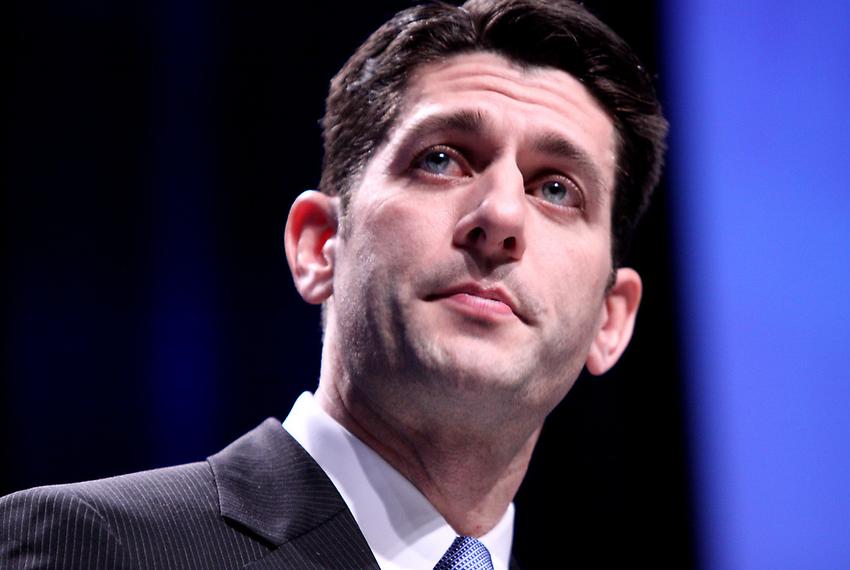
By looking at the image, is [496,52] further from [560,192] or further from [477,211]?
[477,211]

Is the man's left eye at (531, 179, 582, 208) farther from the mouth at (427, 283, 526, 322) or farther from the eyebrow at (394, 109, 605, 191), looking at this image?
the mouth at (427, 283, 526, 322)

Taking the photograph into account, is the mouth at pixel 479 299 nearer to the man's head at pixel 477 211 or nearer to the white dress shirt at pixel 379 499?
the man's head at pixel 477 211

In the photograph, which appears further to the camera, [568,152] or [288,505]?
[568,152]

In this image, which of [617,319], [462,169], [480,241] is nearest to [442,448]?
[480,241]

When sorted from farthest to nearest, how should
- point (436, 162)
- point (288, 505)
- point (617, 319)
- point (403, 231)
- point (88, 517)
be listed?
point (617, 319) → point (436, 162) → point (403, 231) → point (288, 505) → point (88, 517)

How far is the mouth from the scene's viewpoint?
176cm

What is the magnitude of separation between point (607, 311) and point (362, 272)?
70cm

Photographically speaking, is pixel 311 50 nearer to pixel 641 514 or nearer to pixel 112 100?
pixel 112 100

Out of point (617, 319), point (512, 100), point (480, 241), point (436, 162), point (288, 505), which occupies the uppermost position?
point (512, 100)

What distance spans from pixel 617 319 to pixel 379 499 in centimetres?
80

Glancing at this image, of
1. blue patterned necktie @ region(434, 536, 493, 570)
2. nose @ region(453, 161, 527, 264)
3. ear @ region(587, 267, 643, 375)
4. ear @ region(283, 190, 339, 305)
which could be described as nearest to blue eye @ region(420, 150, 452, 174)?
nose @ region(453, 161, 527, 264)

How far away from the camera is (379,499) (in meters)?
1.82

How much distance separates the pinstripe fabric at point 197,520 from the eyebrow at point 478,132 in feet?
2.15

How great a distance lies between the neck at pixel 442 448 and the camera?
1896 millimetres
